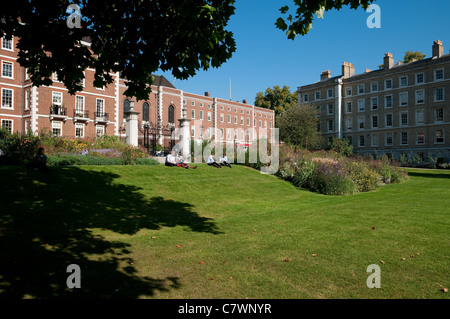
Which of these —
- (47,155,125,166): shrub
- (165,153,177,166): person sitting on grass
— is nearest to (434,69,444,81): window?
(165,153,177,166): person sitting on grass

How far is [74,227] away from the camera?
7.17m

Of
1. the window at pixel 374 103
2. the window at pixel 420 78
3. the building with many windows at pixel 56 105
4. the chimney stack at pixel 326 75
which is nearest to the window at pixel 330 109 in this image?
the chimney stack at pixel 326 75

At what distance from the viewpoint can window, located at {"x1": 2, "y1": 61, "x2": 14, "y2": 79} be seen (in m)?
36.1

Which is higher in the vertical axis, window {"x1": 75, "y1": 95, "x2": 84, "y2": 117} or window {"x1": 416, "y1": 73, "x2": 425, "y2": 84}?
window {"x1": 416, "y1": 73, "x2": 425, "y2": 84}

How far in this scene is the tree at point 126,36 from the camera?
635 cm

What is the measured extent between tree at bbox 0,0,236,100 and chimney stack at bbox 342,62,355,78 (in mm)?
62295

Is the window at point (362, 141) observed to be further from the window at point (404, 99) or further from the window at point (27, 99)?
the window at point (27, 99)

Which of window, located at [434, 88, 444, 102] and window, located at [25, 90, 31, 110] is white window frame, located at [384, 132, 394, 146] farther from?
window, located at [25, 90, 31, 110]

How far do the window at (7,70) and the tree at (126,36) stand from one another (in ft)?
122

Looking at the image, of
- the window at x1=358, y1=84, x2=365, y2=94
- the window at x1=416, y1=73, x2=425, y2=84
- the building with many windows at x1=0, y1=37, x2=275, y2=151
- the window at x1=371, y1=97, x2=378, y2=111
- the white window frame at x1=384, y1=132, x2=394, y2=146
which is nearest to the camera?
the building with many windows at x1=0, y1=37, x2=275, y2=151

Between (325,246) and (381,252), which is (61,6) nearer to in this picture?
(325,246)

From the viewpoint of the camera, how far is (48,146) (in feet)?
60.6

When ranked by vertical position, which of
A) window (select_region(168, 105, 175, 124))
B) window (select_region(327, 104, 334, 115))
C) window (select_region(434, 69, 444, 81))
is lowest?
window (select_region(168, 105, 175, 124))

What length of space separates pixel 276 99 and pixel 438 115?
125 feet
